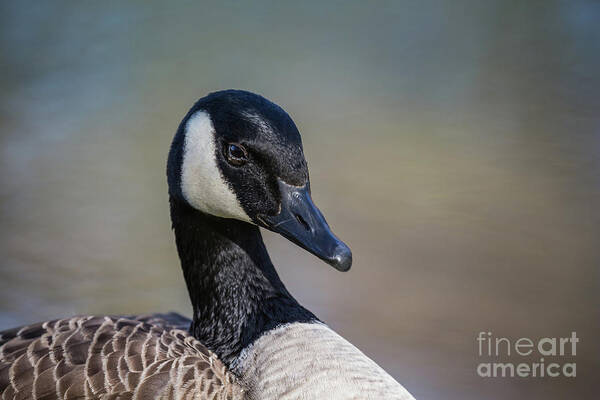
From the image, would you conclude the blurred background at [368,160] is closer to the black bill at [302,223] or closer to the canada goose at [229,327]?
the canada goose at [229,327]

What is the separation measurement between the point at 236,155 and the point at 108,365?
2.20 ft

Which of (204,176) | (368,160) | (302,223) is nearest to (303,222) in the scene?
(302,223)

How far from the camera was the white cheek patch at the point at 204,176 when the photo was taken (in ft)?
Result: 6.67

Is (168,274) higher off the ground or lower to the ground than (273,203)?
lower

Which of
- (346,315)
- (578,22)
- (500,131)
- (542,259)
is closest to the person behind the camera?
(346,315)

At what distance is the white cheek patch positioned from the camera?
6.67ft

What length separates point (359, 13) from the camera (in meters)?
6.98

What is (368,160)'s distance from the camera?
17.9ft

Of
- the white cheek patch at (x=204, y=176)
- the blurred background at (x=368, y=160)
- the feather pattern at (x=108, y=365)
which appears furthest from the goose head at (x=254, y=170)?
the blurred background at (x=368, y=160)

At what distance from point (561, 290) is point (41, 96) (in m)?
4.78

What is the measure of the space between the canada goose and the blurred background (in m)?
1.56

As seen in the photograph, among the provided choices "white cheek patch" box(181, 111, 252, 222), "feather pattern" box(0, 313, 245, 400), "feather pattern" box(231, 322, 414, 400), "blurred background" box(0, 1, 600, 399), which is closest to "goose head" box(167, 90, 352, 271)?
"white cheek patch" box(181, 111, 252, 222)

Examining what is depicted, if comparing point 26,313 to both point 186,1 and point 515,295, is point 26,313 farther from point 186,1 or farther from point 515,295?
point 186,1

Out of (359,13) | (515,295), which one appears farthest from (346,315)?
(359,13)
